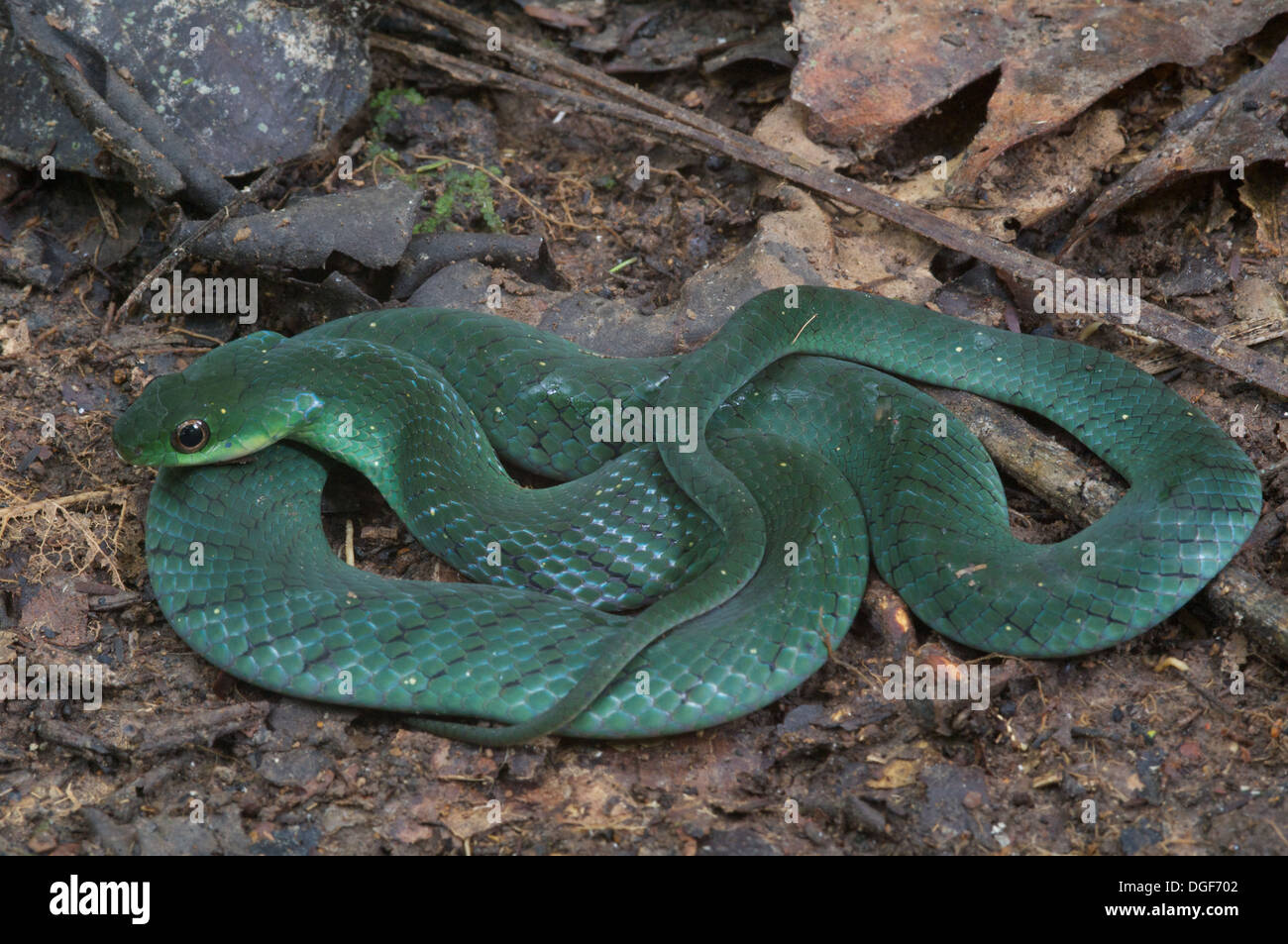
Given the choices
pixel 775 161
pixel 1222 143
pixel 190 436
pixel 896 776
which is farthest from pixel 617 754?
pixel 1222 143

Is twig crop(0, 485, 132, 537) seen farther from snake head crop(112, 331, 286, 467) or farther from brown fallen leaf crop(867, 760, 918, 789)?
brown fallen leaf crop(867, 760, 918, 789)

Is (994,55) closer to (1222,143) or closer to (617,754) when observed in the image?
(1222,143)

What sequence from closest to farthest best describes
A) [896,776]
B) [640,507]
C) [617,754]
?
[896,776] → [617,754] → [640,507]

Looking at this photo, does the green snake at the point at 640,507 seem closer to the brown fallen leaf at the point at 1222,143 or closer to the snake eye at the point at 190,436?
the snake eye at the point at 190,436

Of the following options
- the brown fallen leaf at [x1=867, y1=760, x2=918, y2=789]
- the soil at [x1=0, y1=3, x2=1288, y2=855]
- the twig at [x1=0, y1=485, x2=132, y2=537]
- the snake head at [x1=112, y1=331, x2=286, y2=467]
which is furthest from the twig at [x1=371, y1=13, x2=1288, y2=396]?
the twig at [x1=0, y1=485, x2=132, y2=537]
